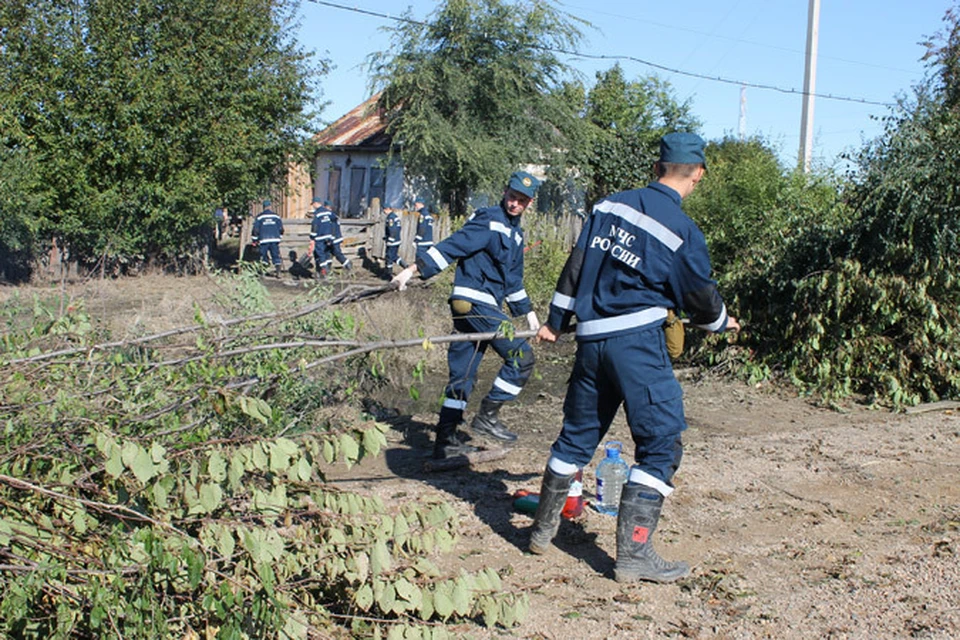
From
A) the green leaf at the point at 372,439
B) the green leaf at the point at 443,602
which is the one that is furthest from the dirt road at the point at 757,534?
the green leaf at the point at 372,439

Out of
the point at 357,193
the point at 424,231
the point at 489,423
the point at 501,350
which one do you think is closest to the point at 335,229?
the point at 424,231

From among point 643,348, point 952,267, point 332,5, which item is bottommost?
point 643,348

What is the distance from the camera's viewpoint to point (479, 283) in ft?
19.5

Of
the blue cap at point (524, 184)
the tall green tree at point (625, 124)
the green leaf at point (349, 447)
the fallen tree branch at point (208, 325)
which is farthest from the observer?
the tall green tree at point (625, 124)

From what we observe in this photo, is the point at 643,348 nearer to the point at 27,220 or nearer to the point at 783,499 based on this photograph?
the point at 783,499

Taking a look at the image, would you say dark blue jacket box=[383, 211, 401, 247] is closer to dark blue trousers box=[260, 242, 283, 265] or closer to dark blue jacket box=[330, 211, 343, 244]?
dark blue jacket box=[330, 211, 343, 244]

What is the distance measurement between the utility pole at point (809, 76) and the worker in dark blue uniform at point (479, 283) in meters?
13.9

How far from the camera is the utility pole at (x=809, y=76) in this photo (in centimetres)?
1833

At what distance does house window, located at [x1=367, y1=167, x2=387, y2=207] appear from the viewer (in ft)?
86.8

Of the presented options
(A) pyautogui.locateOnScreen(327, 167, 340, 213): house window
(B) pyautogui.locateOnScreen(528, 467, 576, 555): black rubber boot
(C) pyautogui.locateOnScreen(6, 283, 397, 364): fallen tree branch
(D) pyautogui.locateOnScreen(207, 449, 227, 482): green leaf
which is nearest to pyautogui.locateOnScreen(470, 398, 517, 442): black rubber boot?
(C) pyautogui.locateOnScreen(6, 283, 397, 364): fallen tree branch

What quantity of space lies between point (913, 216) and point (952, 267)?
1.80 ft

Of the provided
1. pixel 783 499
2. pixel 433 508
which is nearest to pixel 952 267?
pixel 783 499

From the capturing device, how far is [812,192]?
32.0 ft

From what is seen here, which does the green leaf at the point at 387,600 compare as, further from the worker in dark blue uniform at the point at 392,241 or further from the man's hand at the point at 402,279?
the worker in dark blue uniform at the point at 392,241
